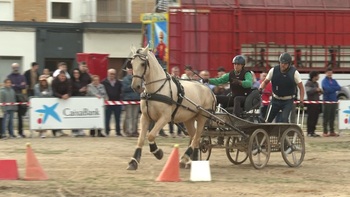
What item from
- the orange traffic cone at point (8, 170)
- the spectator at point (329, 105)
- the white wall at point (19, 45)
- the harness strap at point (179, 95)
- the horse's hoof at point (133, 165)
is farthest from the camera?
the white wall at point (19, 45)

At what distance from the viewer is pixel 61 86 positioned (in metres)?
22.6

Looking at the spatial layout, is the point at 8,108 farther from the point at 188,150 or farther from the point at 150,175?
the point at 150,175

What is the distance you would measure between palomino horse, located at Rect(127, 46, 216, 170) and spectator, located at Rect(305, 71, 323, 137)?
9.43 metres

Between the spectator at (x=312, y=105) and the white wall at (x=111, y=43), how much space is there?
50.7ft

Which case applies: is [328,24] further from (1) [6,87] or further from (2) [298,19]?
(1) [6,87]

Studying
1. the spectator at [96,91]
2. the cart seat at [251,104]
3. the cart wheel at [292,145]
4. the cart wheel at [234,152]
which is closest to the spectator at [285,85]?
the cart wheel at [292,145]

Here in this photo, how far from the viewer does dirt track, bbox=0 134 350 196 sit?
503 inches

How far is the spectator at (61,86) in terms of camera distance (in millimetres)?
22531

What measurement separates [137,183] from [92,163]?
3142mm

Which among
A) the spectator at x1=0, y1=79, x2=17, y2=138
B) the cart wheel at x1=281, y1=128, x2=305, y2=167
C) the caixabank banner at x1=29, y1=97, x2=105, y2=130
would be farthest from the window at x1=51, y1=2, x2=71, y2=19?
the cart wheel at x1=281, y1=128, x2=305, y2=167

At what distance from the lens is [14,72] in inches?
941

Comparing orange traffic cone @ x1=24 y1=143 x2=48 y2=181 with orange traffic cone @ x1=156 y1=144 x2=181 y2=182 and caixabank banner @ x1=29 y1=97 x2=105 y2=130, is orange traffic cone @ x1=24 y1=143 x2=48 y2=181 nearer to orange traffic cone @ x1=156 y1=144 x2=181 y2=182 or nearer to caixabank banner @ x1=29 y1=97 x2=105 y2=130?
orange traffic cone @ x1=156 y1=144 x2=181 y2=182

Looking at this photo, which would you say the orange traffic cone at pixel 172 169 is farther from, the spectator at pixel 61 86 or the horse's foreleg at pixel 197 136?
the spectator at pixel 61 86

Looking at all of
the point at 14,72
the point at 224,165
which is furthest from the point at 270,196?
the point at 14,72
